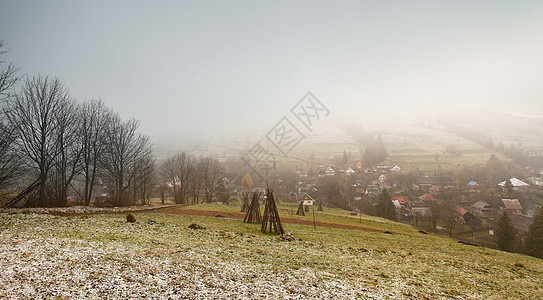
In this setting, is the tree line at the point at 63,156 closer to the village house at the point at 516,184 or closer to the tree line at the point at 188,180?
the tree line at the point at 188,180

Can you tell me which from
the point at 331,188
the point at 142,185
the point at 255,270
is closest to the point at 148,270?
the point at 255,270

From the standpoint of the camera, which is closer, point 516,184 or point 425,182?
point 516,184

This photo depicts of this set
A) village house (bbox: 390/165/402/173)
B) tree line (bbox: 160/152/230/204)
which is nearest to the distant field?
village house (bbox: 390/165/402/173)

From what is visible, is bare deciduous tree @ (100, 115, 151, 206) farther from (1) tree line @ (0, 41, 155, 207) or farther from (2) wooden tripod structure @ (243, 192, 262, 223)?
(2) wooden tripod structure @ (243, 192, 262, 223)

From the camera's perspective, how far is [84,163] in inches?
1143

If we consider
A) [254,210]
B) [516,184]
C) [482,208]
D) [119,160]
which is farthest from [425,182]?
[119,160]

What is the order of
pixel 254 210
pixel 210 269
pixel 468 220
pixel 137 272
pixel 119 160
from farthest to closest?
pixel 468 220 < pixel 119 160 < pixel 254 210 < pixel 210 269 < pixel 137 272

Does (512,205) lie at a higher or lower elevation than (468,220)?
higher

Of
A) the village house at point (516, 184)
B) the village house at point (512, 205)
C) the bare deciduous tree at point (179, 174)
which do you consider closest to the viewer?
the bare deciduous tree at point (179, 174)

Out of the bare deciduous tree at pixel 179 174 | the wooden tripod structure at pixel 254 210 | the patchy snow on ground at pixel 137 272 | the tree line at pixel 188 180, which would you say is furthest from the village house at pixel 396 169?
the patchy snow on ground at pixel 137 272

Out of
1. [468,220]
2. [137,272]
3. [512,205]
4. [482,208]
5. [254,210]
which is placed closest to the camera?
[137,272]

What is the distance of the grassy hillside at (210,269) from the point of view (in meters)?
5.94

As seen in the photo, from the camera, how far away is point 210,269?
7.56 meters

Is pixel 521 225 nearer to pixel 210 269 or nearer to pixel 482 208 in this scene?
pixel 482 208
